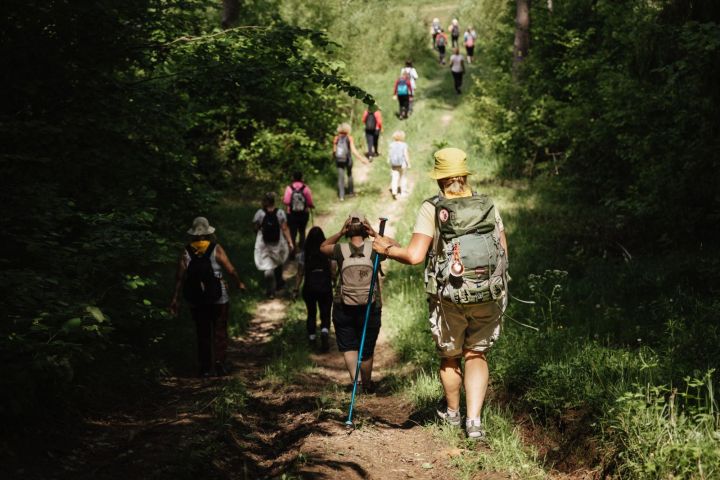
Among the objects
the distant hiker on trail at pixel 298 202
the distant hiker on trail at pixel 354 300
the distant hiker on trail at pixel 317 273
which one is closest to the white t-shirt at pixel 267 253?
the distant hiker on trail at pixel 298 202

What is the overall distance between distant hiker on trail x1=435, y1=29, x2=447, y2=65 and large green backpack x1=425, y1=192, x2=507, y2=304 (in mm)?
31699

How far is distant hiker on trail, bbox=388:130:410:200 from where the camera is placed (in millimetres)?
16250

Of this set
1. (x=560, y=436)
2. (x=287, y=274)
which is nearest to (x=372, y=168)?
(x=287, y=274)

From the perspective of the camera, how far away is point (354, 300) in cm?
662

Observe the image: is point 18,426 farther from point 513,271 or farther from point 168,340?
point 513,271

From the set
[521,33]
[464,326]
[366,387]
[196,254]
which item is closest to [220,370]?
[196,254]

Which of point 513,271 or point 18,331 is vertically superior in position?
point 18,331

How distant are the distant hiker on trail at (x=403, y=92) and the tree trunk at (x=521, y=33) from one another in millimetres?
6402

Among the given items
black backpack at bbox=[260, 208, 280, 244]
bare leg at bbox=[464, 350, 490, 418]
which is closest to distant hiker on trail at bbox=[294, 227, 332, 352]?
black backpack at bbox=[260, 208, 280, 244]

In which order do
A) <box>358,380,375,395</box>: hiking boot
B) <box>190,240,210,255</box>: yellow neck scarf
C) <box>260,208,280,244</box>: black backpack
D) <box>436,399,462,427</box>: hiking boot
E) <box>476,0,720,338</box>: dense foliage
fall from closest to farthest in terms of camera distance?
<box>436,399,462,427</box>: hiking boot → <box>358,380,375,395</box>: hiking boot → <box>190,240,210,255</box>: yellow neck scarf → <box>476,0,720,338</box>: dense foliage → <box>260,208,280,244</box>: black backpack

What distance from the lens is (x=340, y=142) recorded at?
55.1ft

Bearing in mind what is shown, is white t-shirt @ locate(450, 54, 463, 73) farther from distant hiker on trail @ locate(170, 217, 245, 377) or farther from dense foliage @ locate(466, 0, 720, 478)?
distant hiker on trail @ locate(170, 217, 245, 377)

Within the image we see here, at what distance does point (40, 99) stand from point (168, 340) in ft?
12.7

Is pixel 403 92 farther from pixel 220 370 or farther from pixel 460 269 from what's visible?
pixel 460 269
